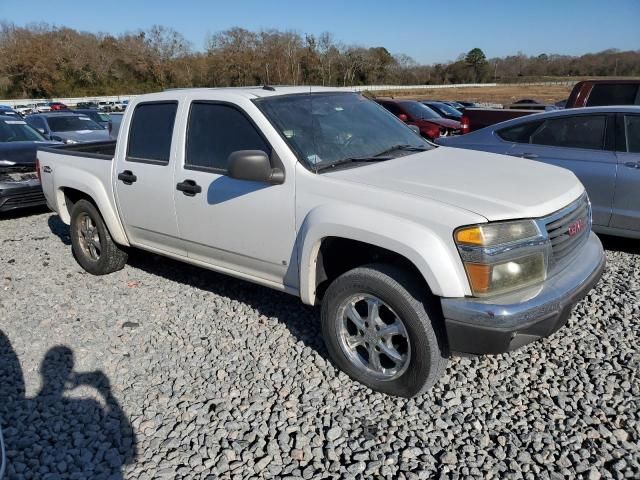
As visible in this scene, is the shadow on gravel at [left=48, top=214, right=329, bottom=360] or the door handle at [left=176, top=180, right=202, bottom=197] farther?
the shadow on gravel at [left=48, top=214, right=329, bottom=360]

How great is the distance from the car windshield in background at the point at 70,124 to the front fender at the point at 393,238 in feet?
37.3

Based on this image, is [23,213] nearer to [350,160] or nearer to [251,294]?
[251,294]

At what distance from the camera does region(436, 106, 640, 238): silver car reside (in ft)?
16.6

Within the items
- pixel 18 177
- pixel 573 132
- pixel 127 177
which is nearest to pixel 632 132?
pixel 573 132

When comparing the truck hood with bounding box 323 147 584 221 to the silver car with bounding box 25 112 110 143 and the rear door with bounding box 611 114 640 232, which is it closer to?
the rear door with bounding box 611 114 640 232

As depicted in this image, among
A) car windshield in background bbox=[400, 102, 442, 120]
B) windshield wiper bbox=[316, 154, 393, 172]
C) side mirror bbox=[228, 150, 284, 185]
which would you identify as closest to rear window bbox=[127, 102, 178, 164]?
side mirror bbox=[228, 150, 284, 185]

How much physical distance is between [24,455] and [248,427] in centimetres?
118

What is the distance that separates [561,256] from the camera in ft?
9.80

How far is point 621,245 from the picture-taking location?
5.67 meters

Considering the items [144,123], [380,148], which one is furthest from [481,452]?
[144,123]

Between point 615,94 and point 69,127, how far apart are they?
12.0 m

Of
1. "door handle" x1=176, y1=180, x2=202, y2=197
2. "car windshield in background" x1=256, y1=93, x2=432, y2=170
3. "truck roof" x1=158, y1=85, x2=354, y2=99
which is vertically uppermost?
"truck roof" x1=158, y1=85, x2=354, y2=99

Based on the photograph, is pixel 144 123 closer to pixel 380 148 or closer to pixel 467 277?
pixel 380 148

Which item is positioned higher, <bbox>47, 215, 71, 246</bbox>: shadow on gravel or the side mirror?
the side mirror
